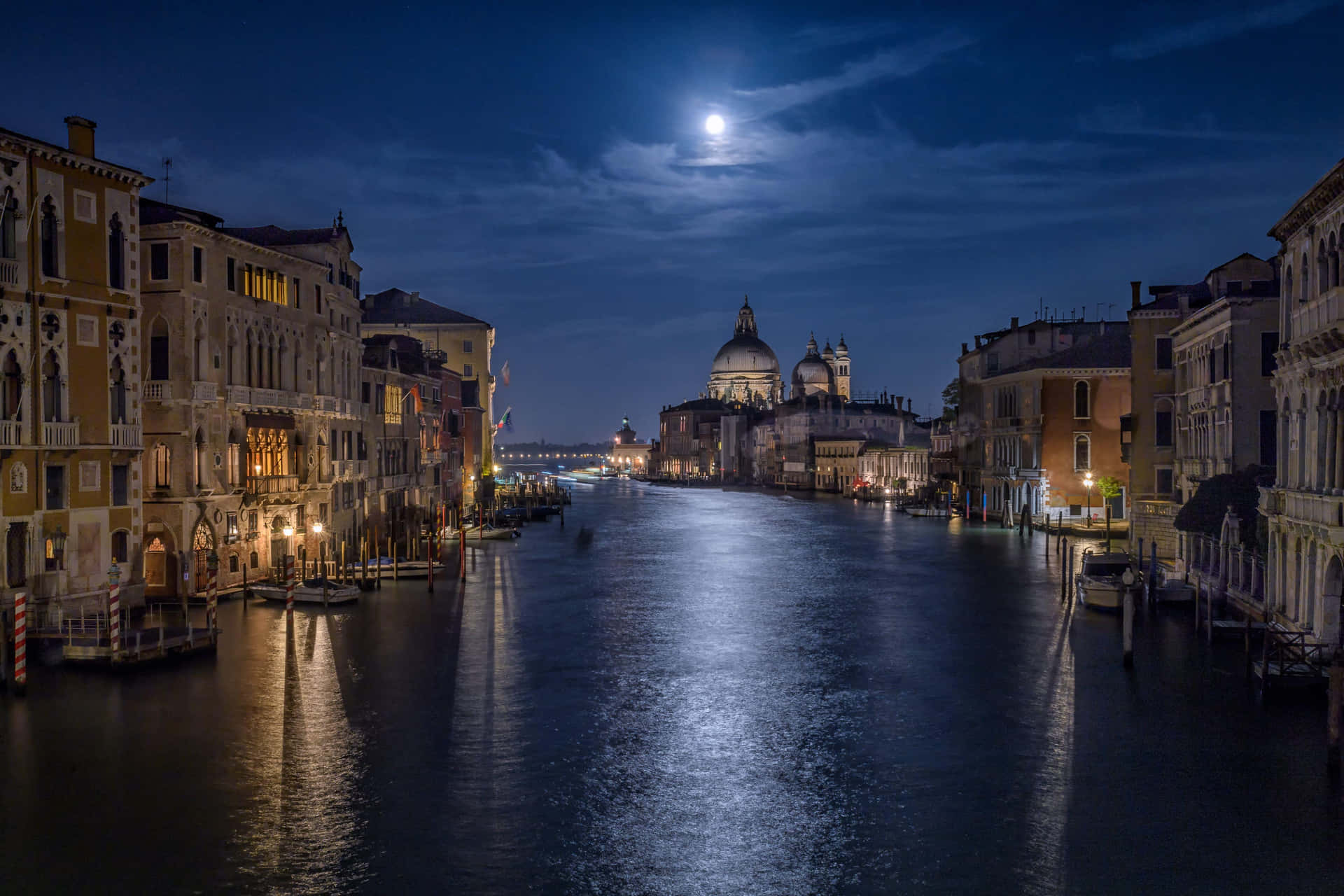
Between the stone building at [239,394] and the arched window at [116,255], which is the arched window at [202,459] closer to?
the stone building at [239,394]

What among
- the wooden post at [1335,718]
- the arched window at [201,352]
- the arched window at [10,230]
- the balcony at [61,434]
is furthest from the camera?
the arched window at [201,352]

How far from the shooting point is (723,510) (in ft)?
311

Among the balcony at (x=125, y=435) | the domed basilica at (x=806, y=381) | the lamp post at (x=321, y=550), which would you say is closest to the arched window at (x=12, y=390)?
the balcony at (x=125, y=435)

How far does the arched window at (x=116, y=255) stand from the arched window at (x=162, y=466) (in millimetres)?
4937

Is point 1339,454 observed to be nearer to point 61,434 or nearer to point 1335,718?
point 1335,718

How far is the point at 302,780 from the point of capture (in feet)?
55.1

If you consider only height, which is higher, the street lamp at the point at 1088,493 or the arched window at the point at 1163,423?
the arched window at the point at 1163,423

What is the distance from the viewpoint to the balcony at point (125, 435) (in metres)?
28.9

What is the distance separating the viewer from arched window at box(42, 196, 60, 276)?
27109 millimetres

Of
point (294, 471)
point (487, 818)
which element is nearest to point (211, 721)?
point (487, 818)

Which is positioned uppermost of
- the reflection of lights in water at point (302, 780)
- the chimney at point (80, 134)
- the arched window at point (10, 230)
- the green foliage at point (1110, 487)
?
the chimney at point (80, 134)

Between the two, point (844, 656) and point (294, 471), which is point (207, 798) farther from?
point (294, 471)

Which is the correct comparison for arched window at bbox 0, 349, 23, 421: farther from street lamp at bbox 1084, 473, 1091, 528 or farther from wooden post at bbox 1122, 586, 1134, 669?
street lamp at bbox 1084, 473, 1091, 528

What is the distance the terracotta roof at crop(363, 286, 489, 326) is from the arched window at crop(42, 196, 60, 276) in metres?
54.9
